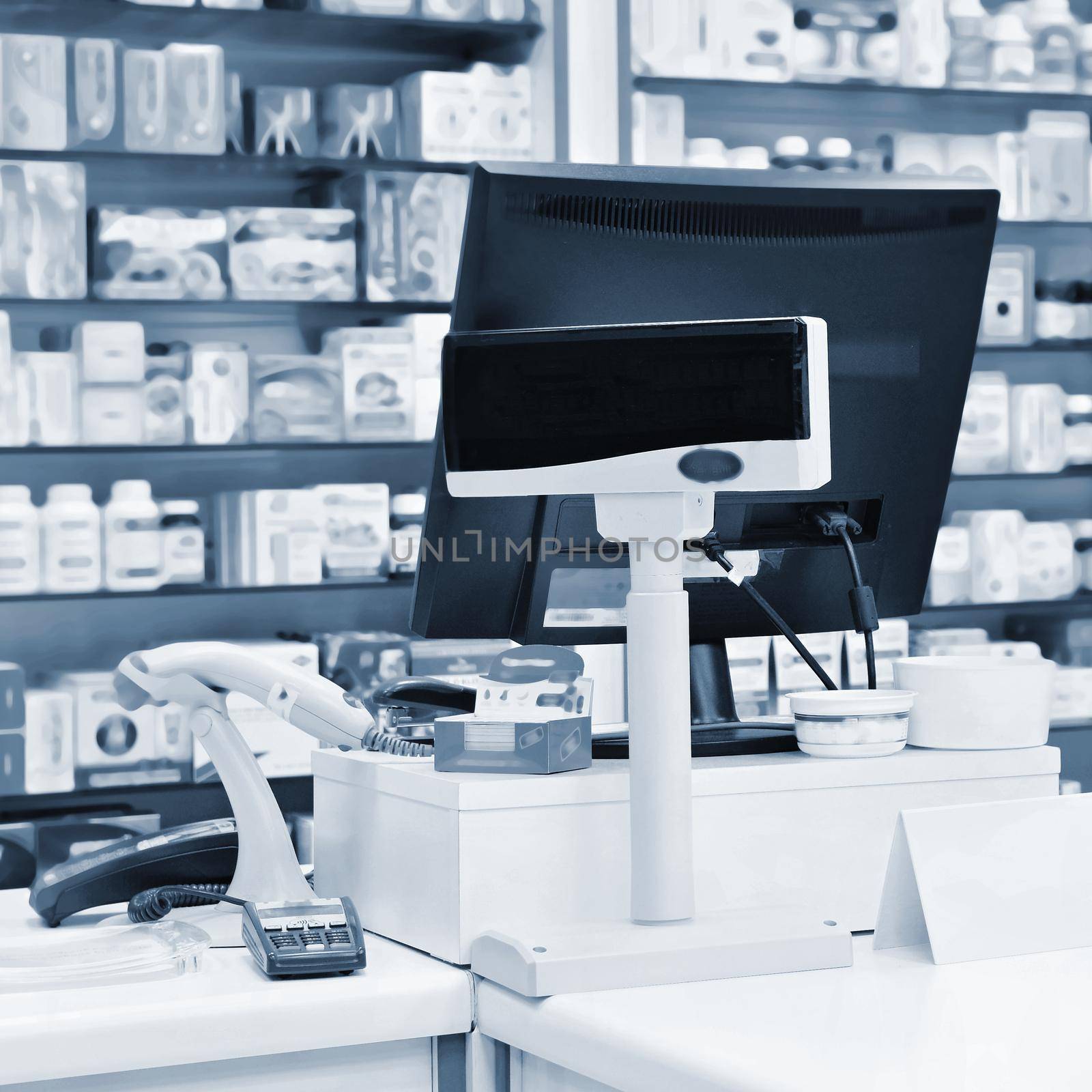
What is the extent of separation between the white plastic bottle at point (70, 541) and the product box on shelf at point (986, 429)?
77.1 inches

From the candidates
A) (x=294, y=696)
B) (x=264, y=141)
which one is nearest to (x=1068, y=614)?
(x=264, y=141)

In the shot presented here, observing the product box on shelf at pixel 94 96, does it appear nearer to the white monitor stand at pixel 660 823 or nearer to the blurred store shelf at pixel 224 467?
the blurred store shelf at pixel 224 467

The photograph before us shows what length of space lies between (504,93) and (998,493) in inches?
65.2

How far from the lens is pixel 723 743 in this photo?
1.37 metres

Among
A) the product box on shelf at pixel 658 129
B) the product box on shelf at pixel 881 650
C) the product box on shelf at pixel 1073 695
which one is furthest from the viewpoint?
the product box on shelf at pixel 1073 695

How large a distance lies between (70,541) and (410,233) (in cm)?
94

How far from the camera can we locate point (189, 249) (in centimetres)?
→ 319

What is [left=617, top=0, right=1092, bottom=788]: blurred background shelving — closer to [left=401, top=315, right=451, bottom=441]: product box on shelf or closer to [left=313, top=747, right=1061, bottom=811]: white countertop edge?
[left=401, top=315, right=451, bottom=441]: product box on shelf

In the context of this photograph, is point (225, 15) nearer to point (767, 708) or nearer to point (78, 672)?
point (78, 672)

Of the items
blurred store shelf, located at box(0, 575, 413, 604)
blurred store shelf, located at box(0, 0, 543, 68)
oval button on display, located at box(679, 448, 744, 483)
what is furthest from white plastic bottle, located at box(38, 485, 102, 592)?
oval button on display, located at box(679, 448, 744, 483)

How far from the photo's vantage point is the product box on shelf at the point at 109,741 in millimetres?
3129

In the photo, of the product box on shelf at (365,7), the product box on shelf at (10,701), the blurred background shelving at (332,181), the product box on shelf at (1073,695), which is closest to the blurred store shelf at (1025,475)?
the blurred background shelving at (332,181)

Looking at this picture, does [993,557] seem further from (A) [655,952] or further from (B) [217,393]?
(A) [655,952]

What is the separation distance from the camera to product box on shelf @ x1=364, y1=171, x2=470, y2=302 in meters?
3.28
